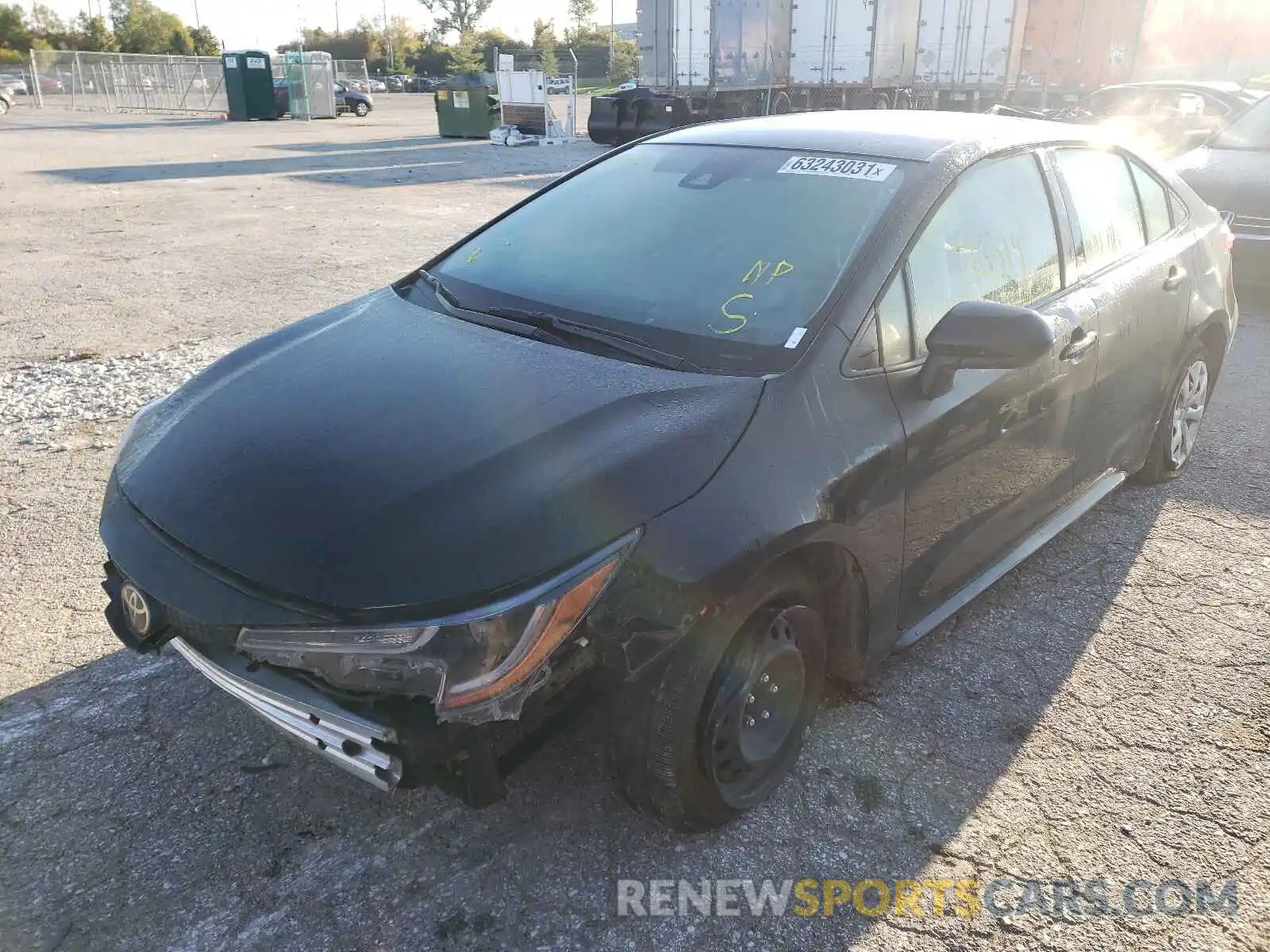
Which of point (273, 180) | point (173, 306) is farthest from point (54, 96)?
point (173, 306)

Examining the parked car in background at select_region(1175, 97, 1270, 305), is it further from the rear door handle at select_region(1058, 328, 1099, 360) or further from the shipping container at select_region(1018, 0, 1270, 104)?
the shipping container at select_region(1018, 0, 1270, 104)

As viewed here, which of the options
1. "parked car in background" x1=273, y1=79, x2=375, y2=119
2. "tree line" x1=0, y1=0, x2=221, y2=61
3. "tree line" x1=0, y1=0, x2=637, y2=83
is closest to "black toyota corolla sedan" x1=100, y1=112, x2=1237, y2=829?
"parked car in background" x1=273, y1=79, x2=375, y2=119

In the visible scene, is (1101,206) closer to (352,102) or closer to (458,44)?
(352,102)

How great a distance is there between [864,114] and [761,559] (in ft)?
6.91

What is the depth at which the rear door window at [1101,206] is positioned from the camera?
338 centimetres

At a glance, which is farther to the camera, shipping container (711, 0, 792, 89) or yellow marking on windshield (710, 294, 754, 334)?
shipping container (711, 0, 792, 89)

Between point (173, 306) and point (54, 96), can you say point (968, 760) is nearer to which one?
point (173, 306)

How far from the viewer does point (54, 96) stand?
39438 millimetres

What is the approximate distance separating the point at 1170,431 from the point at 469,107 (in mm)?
22478

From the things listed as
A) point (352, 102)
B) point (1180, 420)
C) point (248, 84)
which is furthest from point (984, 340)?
point (352, 102)

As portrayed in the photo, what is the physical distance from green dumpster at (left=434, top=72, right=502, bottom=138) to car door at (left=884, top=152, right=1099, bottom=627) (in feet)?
74.2

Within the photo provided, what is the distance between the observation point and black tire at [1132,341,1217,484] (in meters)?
4.14

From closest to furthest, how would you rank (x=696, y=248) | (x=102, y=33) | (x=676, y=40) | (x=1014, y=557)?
(x=696, y=248) → (x=1014, y=557) → (x=676, y=40) → (x=102, y=33)

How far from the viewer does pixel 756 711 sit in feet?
7.86
